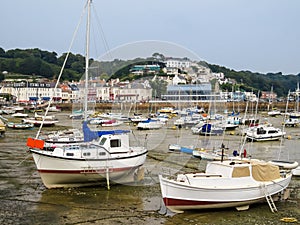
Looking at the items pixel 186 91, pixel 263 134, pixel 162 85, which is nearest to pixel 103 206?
pixel 162 85

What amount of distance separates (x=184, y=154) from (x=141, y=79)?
12.0m

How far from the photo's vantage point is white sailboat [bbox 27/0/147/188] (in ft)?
59.4

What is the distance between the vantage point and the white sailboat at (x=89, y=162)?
18.1 m

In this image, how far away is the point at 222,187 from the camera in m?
14.7

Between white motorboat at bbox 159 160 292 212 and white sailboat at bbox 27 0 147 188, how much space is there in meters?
4.55

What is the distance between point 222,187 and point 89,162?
637 centimetres

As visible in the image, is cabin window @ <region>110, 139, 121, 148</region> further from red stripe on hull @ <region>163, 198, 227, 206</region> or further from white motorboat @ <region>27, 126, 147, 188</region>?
red stripe on hull @ <region>163, 198, 227, 206</region>

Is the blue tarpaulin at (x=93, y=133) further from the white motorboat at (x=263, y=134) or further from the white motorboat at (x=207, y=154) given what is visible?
the white motorboat at (x=263, y=134)

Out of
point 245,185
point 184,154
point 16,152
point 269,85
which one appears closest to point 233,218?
point 245,185

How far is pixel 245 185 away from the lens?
15.2 m

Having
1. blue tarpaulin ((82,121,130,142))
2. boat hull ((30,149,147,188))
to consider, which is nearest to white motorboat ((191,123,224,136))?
blue tarpaulin ((82,121,130,142))

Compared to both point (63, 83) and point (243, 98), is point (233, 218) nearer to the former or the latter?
point (243, 98)

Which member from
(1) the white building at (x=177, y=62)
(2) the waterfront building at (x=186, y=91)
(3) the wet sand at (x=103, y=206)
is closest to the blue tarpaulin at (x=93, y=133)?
(3) the wet sand at (x=103, y=206)

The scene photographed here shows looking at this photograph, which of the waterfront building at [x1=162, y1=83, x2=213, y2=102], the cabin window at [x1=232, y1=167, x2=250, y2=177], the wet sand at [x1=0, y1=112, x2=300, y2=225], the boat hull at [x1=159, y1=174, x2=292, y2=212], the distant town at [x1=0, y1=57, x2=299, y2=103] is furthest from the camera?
the waterfront building at [x1=162, y1=83, x2=213, y2=102]
